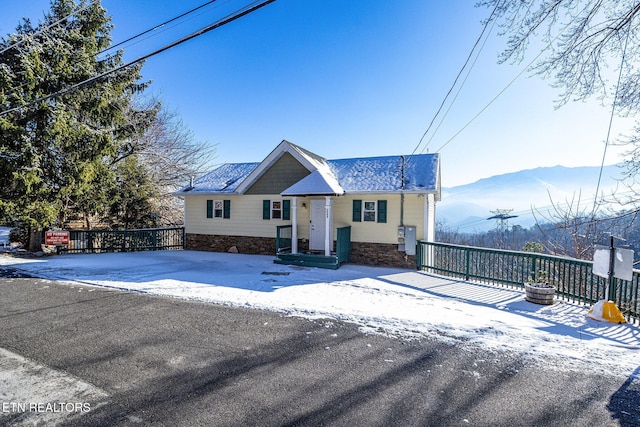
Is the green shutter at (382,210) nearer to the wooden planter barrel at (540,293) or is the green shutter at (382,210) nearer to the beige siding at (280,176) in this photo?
the beige siding at (280,176)

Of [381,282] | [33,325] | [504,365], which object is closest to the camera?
[504,365]

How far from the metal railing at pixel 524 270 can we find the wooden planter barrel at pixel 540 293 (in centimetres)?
42

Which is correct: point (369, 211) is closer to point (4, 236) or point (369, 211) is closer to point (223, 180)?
point (223, 180)

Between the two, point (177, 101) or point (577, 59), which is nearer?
point (577, 59)

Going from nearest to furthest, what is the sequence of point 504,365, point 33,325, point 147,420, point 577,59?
point 147,420
point 504,365
point 33,325
point 577,59

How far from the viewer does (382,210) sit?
12141mm

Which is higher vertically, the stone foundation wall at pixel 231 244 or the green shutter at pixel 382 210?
the green shutter at pixel 382 210

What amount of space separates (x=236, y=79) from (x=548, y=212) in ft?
63.8

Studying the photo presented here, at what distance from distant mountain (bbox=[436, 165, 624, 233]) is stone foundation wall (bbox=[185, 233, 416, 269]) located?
19.8 ft

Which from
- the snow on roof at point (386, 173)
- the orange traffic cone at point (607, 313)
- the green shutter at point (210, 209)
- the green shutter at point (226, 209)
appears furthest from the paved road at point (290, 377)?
the green shutter at point (210, 209)

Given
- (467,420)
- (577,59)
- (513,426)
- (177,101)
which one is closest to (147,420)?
(467,420)

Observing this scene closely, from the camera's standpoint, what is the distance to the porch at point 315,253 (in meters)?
11.3

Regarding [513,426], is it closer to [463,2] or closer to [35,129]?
[463,2]

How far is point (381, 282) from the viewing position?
913 centimetres
